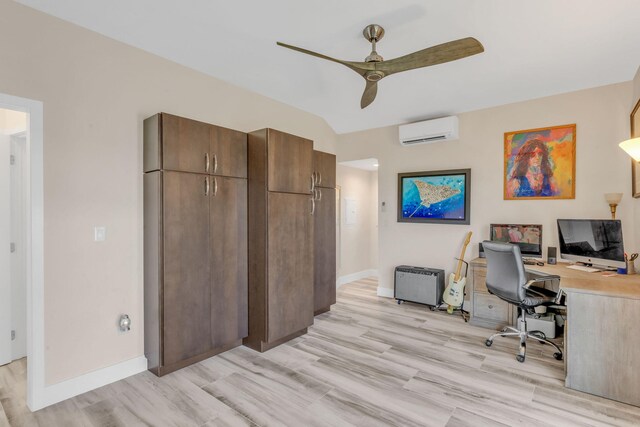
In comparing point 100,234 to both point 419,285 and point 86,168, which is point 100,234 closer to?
point 86,168

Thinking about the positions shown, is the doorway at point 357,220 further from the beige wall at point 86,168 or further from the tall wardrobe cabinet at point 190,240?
the beige wall at point 86,168

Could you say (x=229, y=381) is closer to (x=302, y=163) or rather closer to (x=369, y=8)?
(x=302, y=163)

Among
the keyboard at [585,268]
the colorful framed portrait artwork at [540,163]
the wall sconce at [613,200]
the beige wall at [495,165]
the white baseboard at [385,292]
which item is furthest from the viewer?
the white baseboard at [385,292]

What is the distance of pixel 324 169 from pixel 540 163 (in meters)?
2.61

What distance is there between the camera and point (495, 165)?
411 cm

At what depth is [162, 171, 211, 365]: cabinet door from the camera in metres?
2.66

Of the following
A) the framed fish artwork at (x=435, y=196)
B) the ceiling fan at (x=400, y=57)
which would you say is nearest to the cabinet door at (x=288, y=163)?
the ceiling fan at (x=400, y=57)

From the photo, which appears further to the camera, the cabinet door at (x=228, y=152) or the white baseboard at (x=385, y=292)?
the white baseboard at (x=385, y=292)

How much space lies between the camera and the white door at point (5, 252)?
283 centimetres

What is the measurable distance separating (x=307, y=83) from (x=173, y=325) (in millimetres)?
2899

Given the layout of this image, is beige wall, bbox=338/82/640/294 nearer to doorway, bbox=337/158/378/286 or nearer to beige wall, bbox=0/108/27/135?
doorway, bbox=337/158/378/286

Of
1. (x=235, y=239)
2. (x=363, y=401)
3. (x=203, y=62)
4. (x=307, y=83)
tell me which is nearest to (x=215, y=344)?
(x=235, y=239)

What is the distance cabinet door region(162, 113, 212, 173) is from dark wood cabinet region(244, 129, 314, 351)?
1.67 ft

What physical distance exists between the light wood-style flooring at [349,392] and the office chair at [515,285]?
16 cm
